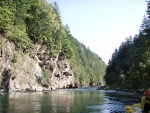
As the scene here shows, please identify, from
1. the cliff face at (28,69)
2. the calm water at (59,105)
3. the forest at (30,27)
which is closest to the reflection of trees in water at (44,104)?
the calm water at (59,105)

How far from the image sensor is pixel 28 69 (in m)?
85.4

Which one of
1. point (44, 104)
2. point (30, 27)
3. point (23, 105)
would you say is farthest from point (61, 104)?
point (30, 27)

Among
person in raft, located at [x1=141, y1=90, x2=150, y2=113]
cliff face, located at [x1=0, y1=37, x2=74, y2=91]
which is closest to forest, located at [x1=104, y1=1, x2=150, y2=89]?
cliff face, located at [x1=0, y1=37, x2=74, y2=91]

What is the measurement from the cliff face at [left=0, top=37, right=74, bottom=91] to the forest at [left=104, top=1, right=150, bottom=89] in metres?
22.9

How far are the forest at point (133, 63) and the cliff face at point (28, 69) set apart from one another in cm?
2289

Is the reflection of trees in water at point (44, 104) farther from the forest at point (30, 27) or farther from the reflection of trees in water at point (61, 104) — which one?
the forest at point (30, 27)

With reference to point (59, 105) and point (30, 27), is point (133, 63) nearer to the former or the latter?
point (30, 27)

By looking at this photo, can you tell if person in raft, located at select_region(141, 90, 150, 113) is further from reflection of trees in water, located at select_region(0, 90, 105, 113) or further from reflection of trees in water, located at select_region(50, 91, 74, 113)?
reflection of trees in water, located at select_region(50, 91, 74, 113)

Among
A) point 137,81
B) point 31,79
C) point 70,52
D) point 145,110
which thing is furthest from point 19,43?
point 145,110

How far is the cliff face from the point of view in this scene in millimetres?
72688

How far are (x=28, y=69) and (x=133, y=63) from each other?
3974 cm

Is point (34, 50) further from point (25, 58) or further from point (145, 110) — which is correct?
point (145, 110)

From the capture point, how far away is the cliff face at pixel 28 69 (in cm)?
7269

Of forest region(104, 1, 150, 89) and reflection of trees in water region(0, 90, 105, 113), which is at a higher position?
forest region(104, 1, 150, 89)
